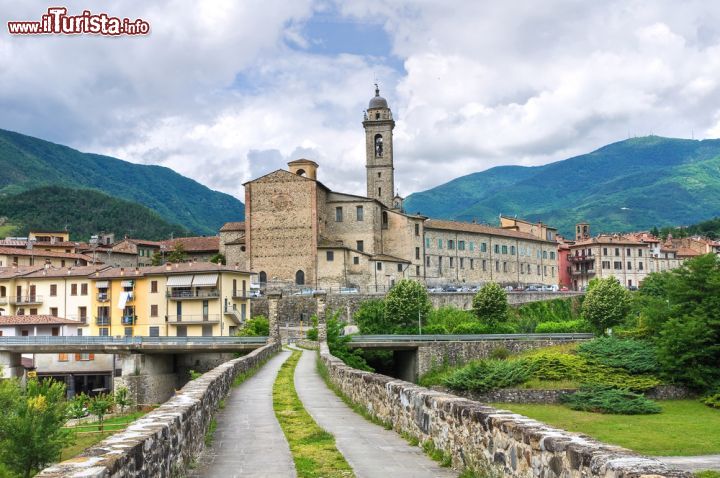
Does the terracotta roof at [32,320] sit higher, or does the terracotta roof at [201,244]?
the terracotta roof at [201,244]

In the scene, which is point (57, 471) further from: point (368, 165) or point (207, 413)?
point (368, 165)

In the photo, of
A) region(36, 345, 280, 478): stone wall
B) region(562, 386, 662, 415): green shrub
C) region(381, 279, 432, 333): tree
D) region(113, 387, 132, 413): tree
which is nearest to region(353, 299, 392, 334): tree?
region(381, 279, 432, 333): tree

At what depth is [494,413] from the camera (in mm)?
9281

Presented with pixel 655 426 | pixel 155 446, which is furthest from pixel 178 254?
pixel 155 446

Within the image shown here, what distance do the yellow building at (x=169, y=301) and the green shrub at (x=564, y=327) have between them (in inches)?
1076

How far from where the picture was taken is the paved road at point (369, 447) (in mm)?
10508

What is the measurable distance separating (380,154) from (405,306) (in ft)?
126

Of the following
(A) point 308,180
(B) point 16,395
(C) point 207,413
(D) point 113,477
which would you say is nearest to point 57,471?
(D) point 113,477

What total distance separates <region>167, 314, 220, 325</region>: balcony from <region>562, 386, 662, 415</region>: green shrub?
3103 centimetres

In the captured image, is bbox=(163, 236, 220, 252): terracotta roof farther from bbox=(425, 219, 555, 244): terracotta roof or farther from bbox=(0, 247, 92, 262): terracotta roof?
bbox=(425, 219, 555, 244): terracotta roof

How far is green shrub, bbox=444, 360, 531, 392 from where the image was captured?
47812 millimetres

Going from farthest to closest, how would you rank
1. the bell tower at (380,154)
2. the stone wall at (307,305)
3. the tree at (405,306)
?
the bell tower at (380,154) → the stone wall at (307,305) → the tree at (405,306)

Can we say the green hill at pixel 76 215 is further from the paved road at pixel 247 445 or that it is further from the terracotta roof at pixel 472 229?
the paved road at pixel 247 445

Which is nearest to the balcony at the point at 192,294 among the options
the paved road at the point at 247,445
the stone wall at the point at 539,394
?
the stone wall at the point at 539,394
